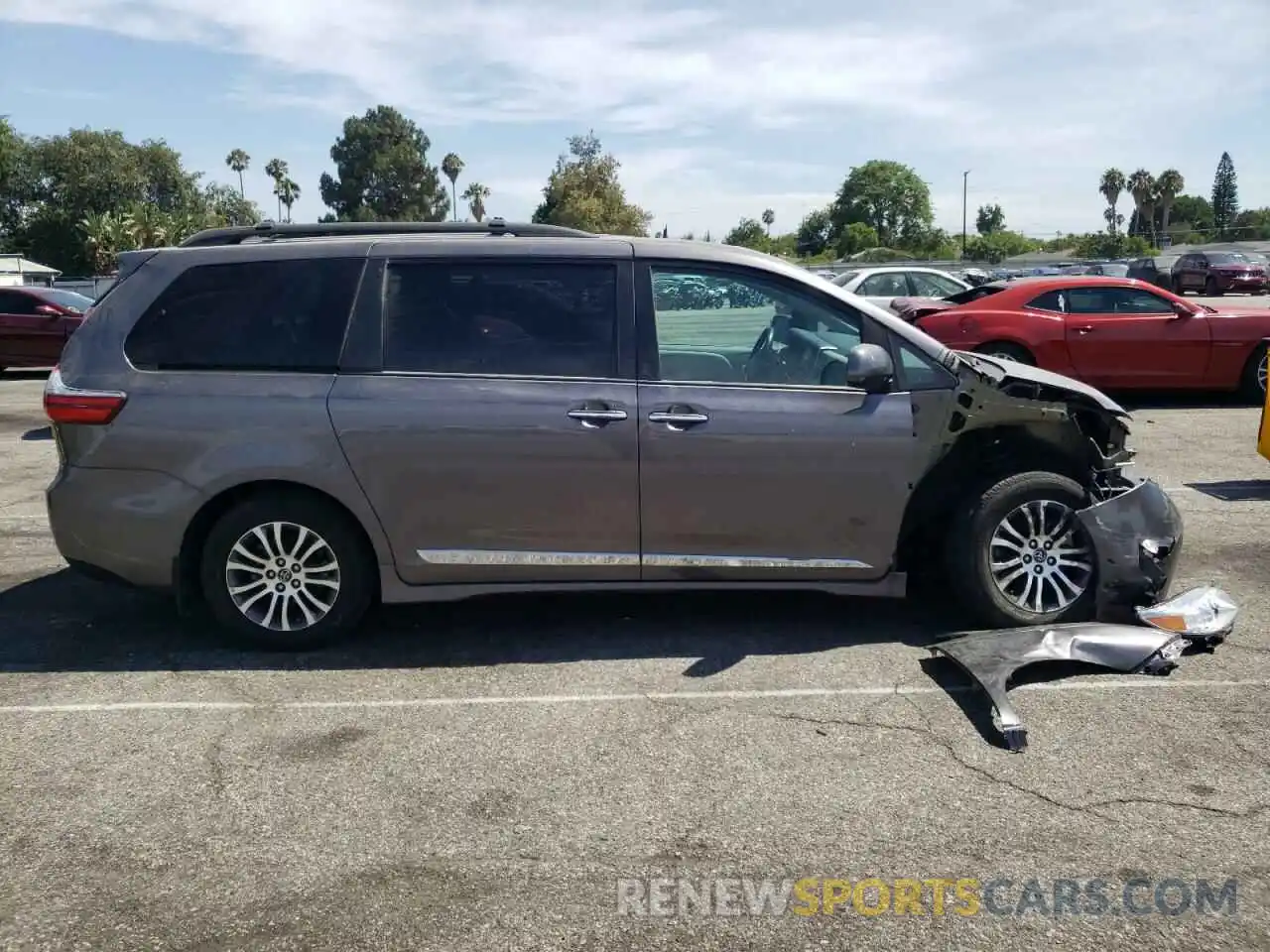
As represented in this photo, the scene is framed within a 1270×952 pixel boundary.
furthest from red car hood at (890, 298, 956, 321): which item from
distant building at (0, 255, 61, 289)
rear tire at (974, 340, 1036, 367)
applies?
distant building at (0, 255, 61, 289)

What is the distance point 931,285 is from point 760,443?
12351 millimetres

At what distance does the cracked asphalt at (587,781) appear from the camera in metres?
3.15

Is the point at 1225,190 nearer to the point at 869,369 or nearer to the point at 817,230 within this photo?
the point at 817,230

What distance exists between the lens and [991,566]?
17.2ft

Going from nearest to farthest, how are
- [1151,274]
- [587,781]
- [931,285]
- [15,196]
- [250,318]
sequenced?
[587,781] → [250,318] → [931,285] → [1151,274] → [15,196]

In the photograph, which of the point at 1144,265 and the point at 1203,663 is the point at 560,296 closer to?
the point at 1203,663

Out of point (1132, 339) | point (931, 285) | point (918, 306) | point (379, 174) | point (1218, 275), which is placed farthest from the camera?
point (379, 174)

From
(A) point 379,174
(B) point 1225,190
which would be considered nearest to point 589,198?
(A) point 379,174

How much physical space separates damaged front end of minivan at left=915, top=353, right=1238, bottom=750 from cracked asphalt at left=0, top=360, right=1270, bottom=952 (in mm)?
180

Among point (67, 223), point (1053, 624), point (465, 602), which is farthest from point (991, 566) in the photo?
point (67, 223)

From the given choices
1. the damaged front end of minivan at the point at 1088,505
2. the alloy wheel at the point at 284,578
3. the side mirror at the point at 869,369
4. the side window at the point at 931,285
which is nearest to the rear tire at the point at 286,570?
the alloy wheel at the point at 284,578

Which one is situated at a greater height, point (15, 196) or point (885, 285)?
point (15, 196)

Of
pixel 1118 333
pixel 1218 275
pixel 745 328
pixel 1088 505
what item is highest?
pixel 1218 275

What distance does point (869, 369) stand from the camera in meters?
5.03
